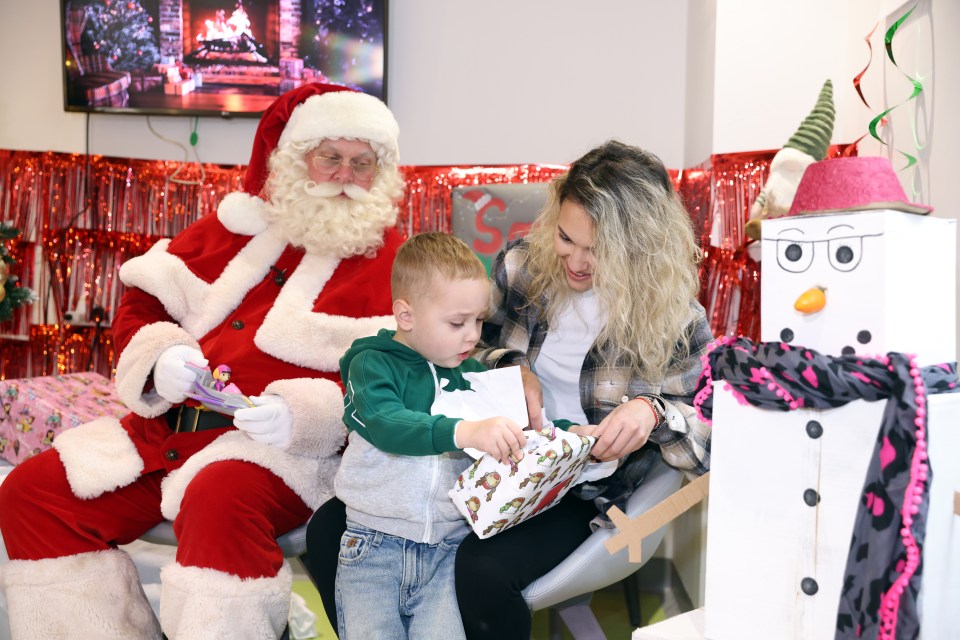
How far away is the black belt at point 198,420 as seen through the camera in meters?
2.11

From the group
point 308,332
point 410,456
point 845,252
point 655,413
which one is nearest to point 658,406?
point 655,413

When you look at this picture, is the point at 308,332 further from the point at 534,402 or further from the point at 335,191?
the point at 534,402

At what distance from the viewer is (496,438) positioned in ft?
4.91

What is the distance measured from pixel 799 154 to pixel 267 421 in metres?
1.40

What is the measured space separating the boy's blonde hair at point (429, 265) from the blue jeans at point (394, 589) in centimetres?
47

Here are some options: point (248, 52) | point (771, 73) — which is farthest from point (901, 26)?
point (248, 52)

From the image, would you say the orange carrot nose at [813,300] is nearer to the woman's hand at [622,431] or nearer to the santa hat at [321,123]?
the woman's hand at [622,431]

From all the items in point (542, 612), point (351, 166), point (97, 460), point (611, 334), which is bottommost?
point (542, 612)

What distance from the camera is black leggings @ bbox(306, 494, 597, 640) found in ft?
5.23

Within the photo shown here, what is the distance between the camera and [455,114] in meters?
3.21

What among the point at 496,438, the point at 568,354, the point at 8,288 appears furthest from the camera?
the point at 8,288

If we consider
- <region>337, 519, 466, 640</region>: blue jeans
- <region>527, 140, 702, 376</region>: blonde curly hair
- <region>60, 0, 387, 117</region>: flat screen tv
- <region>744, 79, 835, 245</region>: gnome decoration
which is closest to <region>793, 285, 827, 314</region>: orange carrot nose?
<region>527, 140, 702, 376</region>: blonde curly hair

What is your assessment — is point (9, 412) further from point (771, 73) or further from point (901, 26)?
point (901, 26)

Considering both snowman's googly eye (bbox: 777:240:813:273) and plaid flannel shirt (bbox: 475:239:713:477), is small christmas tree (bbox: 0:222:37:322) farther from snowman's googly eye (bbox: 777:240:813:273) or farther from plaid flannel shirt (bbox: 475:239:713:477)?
snowman's googly eye (bbox: 777:240:813:273)
